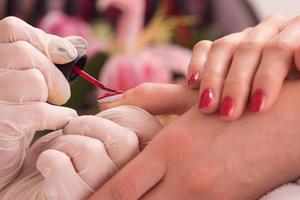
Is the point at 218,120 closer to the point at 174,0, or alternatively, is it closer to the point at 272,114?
the point at 272,114

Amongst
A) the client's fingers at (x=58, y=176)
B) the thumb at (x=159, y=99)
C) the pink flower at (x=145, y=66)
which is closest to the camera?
the client's fingers at (x=58, y=176)

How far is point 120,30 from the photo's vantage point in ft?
6.50

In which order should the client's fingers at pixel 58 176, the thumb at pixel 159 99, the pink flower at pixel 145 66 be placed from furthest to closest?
the pink flower at pixel 145 66 → the thumb at pixel 159 99 → the client's fingers at pixel 58 176

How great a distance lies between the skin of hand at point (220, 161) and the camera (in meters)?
0.67

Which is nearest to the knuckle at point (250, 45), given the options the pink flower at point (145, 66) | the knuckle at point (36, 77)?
the knuckle at point (36, 77)

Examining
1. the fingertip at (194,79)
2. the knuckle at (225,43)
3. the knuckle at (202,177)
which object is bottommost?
the knuckle at (202,177)

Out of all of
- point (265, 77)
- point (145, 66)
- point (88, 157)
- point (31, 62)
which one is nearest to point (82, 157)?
point (88, 157)

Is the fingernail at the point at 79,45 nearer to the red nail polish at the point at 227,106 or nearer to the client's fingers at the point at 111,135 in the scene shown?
the client's fingers at the point at 111,135

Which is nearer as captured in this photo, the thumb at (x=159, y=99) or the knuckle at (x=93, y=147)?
the knuckle at (x=93, y=147)

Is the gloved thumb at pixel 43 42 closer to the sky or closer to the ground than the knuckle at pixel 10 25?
closer to the ground

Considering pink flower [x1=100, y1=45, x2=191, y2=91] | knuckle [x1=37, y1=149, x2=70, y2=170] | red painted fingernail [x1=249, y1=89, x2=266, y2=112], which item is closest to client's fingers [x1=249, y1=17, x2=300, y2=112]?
red painted fingernail [x1=249, y1=89, x2=266, y2=112]

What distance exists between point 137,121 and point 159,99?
0.07 m

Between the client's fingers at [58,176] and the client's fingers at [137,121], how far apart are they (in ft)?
0.28

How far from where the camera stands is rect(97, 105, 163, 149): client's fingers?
714 millimetres
